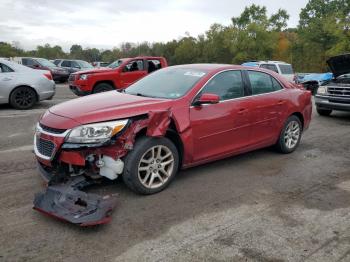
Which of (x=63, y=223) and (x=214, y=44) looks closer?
(x=63, y=223)

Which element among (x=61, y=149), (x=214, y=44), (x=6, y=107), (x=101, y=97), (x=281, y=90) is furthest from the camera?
(x=214, y=44)

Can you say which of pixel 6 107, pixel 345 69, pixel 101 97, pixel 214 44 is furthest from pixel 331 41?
pixel 101 97

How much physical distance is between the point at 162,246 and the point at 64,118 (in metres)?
1.91

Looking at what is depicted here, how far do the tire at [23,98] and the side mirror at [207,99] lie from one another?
7.73 m

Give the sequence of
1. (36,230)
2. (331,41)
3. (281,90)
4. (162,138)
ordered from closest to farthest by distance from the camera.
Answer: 1. (36,230)
2. (162,138)
3. (281,90)
4. (331,41)

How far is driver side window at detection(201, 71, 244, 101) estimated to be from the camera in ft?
16.9

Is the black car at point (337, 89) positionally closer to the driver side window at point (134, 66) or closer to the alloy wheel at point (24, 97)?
the driver side window at point (134, 66)

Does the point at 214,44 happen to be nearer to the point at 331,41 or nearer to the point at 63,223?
the point at 331,41

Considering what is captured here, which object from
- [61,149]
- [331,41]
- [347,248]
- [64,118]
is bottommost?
[347,248]

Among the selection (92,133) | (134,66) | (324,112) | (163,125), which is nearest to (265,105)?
(163,125)

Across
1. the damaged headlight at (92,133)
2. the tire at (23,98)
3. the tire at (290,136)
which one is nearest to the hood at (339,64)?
the tire at (290,136)

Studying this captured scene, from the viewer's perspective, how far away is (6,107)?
11.4m

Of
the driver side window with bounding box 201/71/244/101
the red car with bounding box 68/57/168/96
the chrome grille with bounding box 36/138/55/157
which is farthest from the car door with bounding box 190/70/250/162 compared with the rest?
the red car with bounding box 68/57/168/96

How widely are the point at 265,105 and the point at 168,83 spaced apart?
1631mm
